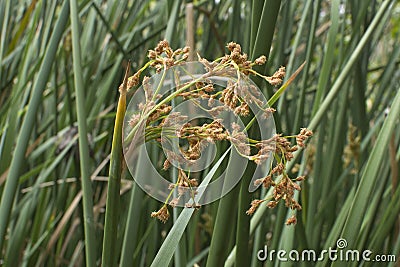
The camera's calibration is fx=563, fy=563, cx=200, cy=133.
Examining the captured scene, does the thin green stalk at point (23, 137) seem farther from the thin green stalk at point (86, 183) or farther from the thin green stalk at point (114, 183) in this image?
the thin green stalk at point (114, 183)

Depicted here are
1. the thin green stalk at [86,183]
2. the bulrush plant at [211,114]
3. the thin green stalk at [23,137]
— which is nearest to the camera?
the bulrush plant at [211,114]

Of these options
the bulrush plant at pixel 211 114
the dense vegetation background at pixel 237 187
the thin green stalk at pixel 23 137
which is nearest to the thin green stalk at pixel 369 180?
the dense vegetation background at pixel 237 187

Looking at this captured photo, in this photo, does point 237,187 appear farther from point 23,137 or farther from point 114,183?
point 23,137

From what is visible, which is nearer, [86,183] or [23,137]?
[86,183]

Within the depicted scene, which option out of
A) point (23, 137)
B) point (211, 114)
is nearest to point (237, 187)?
point (211, 114)

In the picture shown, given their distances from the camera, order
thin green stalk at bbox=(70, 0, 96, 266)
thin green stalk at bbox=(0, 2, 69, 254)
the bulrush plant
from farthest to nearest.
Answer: thin green stalk at bbox=(0, 2, 69, 254), thin green stalk at bbox=(70, 0, 96, 266), the bulrush plant

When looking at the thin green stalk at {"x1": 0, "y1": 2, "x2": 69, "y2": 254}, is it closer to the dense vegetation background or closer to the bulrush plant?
the dense vegetation background

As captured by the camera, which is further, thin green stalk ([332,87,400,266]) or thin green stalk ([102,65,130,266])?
thin green stalk ([332,87,400,266])

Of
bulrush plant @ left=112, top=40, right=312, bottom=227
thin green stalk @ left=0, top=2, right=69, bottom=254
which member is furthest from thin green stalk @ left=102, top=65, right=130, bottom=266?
thin green stalk @ left=0, top=2, right=69, bottom=254
